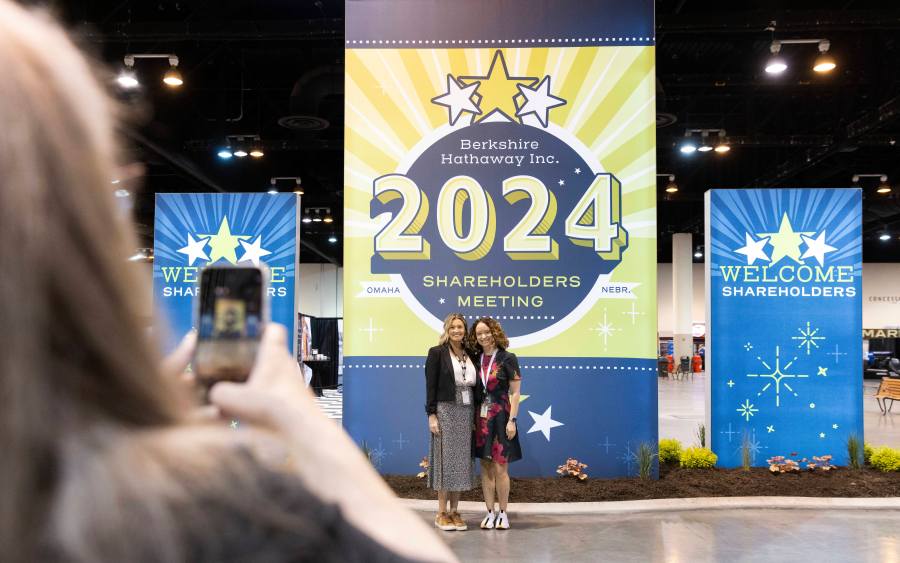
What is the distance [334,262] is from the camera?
102 ft

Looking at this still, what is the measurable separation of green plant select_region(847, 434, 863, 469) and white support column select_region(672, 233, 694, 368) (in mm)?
18397

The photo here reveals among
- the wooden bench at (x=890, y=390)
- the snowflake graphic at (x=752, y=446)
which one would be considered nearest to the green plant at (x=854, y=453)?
the snowflake graphic at (x=752, y=446)

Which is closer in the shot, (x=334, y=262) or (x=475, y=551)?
(x=475, y=551)

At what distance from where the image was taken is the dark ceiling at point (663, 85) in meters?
9.42

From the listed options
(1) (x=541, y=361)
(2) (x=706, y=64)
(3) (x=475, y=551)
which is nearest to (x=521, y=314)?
(1) (x=541, y=361)

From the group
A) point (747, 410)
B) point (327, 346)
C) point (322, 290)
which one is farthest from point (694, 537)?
point (322, 290)

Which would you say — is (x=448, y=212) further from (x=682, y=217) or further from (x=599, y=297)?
(x=682, y=217)

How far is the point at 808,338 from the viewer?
7078 millimetres

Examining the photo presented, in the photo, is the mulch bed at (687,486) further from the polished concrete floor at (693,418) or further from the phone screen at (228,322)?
the phone screen at (228,322)

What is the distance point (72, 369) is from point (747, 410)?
24.2 ft

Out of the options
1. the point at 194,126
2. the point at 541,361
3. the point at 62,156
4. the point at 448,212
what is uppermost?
the point at 194,126

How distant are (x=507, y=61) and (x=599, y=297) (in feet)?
7.85

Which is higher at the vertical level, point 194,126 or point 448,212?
point 194,126

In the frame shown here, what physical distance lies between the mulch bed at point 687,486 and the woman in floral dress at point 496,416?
25.6 inches
